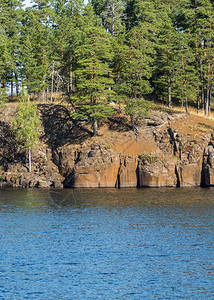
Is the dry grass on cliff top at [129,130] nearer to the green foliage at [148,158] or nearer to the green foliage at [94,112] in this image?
the green foliage at [148,158]

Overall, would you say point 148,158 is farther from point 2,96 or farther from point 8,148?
point 2,96

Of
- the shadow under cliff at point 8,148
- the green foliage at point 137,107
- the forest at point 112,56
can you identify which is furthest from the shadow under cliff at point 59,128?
the green foliage at point 137,107

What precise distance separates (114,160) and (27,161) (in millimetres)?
17448

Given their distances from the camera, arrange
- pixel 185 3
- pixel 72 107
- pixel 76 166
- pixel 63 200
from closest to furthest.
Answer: pixel 63 200, pixel 76 166, pixel 72 107, pixel 185 3

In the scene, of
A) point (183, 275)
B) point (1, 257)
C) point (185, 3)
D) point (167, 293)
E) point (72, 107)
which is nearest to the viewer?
point (167, 293)

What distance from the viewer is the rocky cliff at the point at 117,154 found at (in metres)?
66.6

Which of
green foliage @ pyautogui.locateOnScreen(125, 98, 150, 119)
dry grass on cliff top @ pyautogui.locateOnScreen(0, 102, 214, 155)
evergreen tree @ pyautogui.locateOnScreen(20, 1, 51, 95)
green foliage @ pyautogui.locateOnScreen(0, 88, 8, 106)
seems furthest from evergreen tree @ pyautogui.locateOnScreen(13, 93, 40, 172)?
green foliage @ pyautogui.locateOnScreen(125, 98, 150, 119)

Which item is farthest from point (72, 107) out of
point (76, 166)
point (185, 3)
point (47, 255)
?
point (47, 255)

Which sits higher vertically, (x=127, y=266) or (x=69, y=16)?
(x=69, y=16)

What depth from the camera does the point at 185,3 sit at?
89.7 meters

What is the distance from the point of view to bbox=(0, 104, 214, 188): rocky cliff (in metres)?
66.6

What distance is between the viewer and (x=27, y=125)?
236ft

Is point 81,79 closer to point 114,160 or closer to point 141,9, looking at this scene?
point 114,160

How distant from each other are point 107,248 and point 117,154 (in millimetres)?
37108
